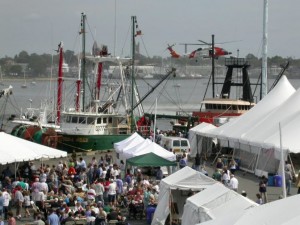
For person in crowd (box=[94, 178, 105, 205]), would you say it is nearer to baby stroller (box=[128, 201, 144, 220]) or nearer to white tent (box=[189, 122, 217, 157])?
baby stroller (box=[128, 201, 144, 220])

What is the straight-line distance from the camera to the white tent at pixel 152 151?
98.2 ft

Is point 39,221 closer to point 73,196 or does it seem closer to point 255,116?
point 73,196

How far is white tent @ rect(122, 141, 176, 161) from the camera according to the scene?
29.9 metres

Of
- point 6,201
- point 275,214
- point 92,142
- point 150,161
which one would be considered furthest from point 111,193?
point 92,142

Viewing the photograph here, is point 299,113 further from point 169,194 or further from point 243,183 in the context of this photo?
point 169,194

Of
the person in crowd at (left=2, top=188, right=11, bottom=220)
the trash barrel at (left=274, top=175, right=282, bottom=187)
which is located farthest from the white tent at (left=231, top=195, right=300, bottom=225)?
the trash barrel at (left=274, top=175, right=282, bottom=187)

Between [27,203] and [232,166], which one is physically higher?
[232,166]

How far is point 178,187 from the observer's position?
2169 cm

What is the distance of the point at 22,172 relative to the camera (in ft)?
95.8

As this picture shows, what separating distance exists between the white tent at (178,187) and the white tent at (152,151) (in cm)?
713

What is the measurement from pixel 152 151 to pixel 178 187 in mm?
8748

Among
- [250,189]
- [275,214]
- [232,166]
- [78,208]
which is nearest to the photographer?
[275,214]

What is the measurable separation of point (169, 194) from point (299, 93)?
13.8 meters

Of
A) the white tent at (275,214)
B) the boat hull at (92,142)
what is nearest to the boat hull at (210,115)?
the boat hull at (92,142)
